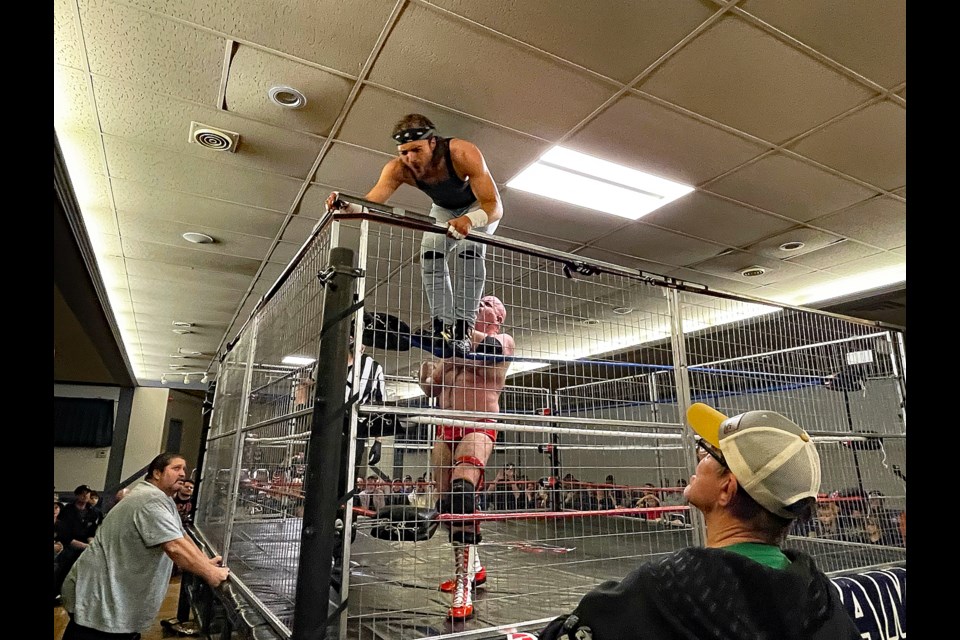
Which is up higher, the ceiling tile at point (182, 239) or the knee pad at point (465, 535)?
the ceiling tile at point (182, 239)

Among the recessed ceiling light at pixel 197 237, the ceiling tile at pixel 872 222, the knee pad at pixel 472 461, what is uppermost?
the ceiling tile at pixel 872 222

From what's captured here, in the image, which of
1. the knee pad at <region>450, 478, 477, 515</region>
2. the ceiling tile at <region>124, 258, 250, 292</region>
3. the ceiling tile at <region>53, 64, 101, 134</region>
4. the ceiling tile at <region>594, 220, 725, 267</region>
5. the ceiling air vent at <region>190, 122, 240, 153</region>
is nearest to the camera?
the knee pad at <region>450, 478, 477, 515</region>

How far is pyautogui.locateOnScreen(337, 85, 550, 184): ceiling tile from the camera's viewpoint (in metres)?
3.07

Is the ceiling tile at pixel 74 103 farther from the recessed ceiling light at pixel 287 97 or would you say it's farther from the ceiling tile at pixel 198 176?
the recessed ceiling light at pixel 287 97

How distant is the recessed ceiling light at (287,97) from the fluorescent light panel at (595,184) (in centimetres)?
163

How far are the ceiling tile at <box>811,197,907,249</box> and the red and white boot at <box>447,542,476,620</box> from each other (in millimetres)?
4444

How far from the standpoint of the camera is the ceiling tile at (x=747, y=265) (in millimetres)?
5375

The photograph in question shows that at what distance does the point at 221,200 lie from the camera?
4238 millimetres

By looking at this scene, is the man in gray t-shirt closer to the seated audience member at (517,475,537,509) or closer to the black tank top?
the seated audience member at (517,475,537,509)

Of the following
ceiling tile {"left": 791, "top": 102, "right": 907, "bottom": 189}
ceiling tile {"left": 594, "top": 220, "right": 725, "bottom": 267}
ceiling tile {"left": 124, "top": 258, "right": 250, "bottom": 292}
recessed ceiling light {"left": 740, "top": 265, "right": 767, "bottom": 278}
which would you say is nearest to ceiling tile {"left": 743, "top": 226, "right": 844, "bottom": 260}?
recessed ceiling light {"left": 740, "top": 265, "right": 767, "bottom": 278}

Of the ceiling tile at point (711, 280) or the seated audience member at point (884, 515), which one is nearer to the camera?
the seated audience member at point (884, 515)

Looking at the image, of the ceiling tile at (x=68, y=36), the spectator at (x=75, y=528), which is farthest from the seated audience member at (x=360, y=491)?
the spectator at (x=75, y=528)
